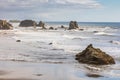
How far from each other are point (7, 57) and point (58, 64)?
5.10m

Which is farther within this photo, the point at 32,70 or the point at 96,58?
the point at 96,58

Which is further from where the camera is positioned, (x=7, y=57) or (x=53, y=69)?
(x=7, y=57)

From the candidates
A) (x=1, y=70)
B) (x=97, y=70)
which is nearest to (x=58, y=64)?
(x=97, y=70)

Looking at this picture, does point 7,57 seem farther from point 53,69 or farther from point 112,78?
point 112,78

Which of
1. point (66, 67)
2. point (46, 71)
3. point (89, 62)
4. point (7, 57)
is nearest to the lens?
point (46, 71)

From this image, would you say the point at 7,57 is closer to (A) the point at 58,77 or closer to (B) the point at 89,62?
(B) the point at 89,62

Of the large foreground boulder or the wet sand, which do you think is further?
the large foreground boulder

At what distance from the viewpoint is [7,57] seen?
90.8 feet

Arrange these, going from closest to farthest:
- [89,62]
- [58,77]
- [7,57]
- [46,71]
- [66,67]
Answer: [58,77] < [46,71] < [66,67] < [89,62] < [7,57]

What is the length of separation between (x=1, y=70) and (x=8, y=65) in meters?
2.30

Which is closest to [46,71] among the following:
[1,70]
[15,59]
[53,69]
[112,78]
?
[53,69]

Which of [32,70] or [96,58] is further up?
[96,58]

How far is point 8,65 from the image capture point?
2358 cm

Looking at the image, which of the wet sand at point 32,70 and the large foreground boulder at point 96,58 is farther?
the large foreground boulder at point 96,58
